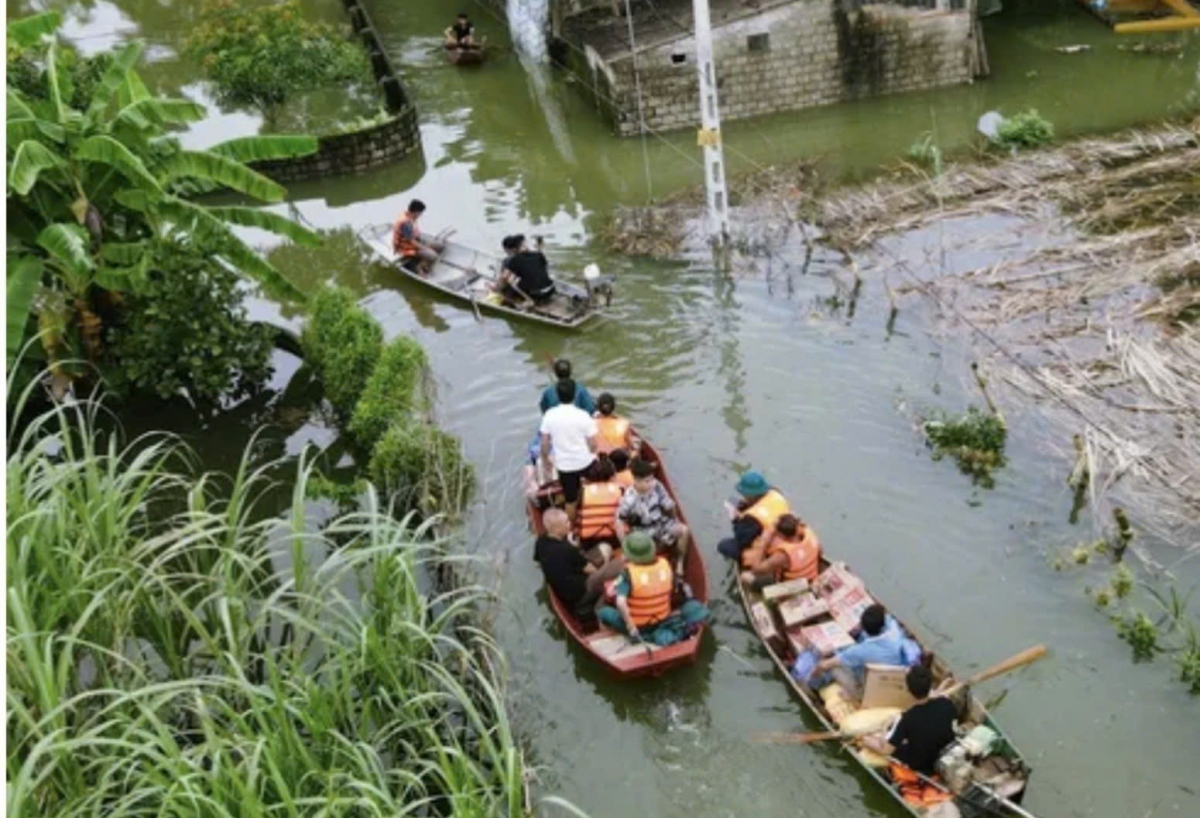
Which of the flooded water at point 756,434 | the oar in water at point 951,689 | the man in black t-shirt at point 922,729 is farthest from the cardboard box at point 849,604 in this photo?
the man in black t-shirt at point 922,729

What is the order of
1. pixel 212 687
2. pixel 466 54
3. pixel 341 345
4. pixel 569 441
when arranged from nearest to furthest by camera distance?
pixel 212 687, pixel 569 441, pixel 341 345, pixel 466 54

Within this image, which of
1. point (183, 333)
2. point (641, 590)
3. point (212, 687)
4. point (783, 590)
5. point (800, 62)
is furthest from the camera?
point (800, 62)

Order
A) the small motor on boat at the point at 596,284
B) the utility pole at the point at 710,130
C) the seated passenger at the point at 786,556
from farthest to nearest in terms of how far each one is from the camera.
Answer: the small motor on boat at the point at 596,284, the utility pole at the point at 710,130, the seated passenger at the point at 786,556

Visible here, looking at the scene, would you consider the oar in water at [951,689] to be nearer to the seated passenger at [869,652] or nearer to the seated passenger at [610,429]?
the seated passenger at [869,652]

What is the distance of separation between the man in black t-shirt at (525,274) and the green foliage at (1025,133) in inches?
321

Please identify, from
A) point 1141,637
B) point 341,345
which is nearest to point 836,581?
point 1141,637

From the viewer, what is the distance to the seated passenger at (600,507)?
10.4 metres

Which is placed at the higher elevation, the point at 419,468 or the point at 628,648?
the point at 419,468

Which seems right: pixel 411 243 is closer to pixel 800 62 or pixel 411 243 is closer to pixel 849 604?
pixel 800 62

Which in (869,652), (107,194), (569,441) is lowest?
(869,652)

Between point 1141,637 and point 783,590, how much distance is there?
2815 mm

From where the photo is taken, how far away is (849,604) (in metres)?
9.59

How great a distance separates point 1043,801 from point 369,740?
466cm

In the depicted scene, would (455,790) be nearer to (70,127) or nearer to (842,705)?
(842,705)
